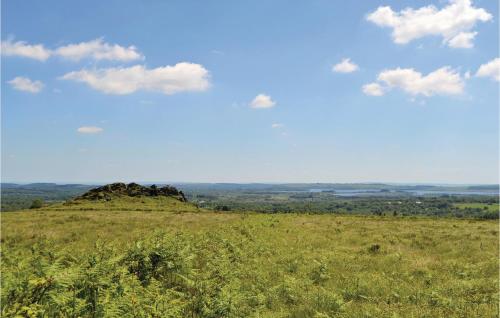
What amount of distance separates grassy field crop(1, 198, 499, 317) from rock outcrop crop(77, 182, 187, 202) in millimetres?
43812

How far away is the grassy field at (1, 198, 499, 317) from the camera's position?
7781 millimetres

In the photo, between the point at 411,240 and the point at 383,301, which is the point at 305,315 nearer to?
the point at 383,301

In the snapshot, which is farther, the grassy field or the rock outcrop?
the rock outcrop

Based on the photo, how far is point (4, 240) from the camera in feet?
83.9

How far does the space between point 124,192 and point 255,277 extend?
213ft

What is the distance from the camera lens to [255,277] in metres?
15.1

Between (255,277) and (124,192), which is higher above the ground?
(124,192)

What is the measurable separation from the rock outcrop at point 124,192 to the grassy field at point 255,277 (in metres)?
43.8

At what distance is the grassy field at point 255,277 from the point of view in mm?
7781

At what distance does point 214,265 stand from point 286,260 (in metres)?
4.50

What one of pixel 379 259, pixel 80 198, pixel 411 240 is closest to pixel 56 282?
pixel 379 259

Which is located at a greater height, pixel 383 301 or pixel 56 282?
pixel 56 282

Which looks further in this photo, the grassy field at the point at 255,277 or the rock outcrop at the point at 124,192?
the rock outcrop at the point at 124,192

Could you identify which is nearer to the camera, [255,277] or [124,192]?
[255,277]
